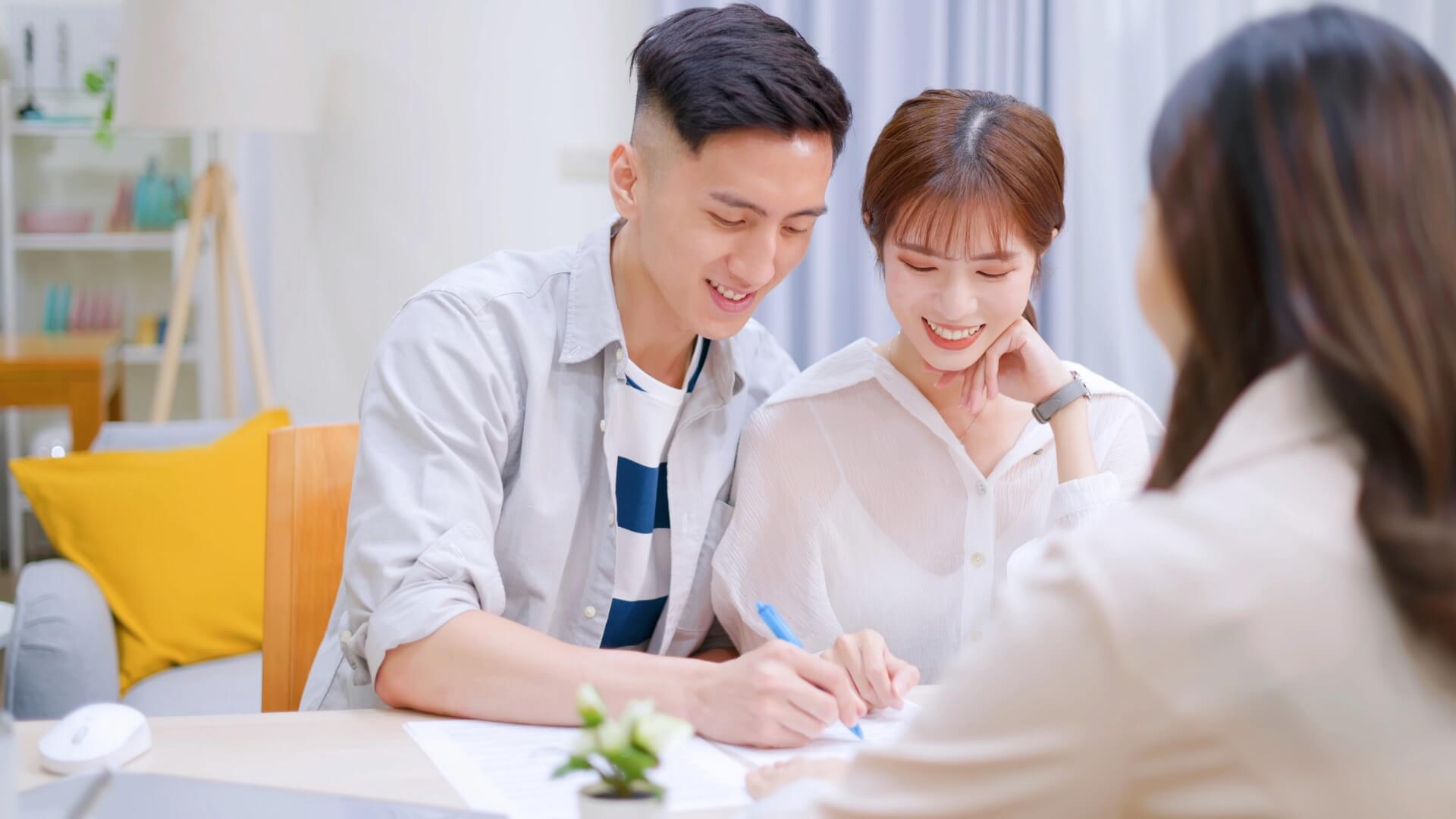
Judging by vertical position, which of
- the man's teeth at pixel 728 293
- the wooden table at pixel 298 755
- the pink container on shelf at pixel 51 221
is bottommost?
the pink container on shelf at pixel 51 221

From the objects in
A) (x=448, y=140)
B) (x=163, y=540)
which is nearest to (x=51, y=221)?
(x=448, y=140)

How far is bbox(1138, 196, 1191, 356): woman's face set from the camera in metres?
0.65

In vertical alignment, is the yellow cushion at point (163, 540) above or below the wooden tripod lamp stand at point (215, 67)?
below

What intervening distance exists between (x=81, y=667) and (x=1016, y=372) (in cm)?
160

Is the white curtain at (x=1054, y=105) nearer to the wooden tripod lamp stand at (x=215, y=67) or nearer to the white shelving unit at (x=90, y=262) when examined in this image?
the wooden tripod lamp stand at (x=215, y=67)

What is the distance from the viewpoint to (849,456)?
1.58 meters

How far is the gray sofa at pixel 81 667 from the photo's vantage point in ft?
6.67

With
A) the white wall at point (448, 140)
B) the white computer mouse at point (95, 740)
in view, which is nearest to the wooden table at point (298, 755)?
the white computer mouse at point (95, 740)

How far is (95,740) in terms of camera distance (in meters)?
1.00

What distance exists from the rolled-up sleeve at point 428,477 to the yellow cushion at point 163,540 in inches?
42.8

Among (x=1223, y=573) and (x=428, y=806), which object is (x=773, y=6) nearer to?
(x=428, y=806)

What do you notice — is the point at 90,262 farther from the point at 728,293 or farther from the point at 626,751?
the point at 626,751

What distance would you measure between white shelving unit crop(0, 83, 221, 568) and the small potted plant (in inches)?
172

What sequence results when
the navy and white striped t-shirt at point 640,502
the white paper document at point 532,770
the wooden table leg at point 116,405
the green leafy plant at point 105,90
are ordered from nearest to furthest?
1. the white paper document at point 532,770
2. the navy and white striped t-shirt at point 640,502
3. the wooden table leg at point 116,405
4. the green leafy plant at point 105,90
